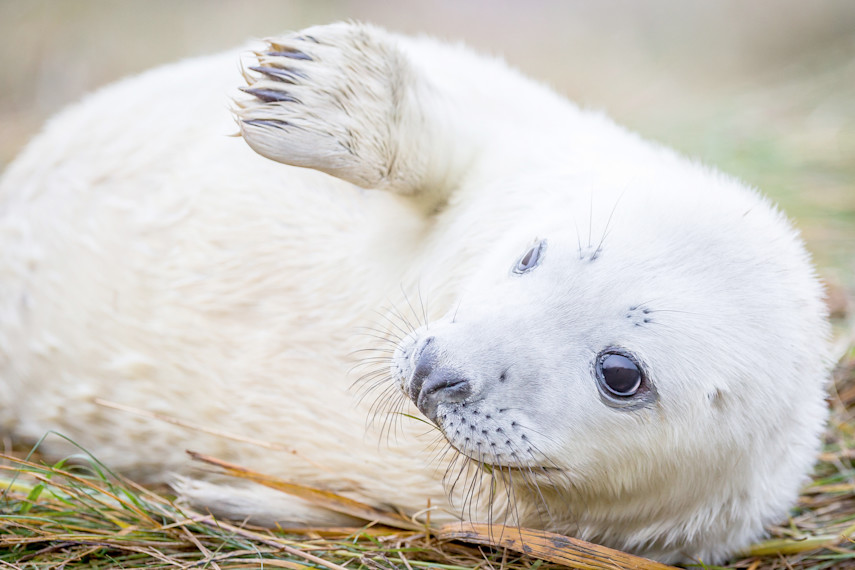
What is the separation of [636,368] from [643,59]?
703 centimetres

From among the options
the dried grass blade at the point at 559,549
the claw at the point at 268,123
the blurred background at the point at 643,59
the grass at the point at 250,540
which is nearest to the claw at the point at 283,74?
the claw at the point at 268,123

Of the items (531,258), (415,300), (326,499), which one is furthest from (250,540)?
(531,258)

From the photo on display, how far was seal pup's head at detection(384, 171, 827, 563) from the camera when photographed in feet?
5.37

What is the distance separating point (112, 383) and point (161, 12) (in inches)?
206

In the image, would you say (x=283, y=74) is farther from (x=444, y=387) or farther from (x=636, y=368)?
(x=636, y=368)

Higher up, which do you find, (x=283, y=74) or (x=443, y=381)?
(x=283, y=74)

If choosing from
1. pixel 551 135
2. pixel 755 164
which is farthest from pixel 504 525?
pixel 755 164

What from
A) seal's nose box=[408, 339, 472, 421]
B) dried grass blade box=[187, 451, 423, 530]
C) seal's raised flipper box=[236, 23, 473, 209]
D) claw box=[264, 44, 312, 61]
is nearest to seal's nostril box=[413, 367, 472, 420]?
seal's nose box=[408, 339, 472, 421]

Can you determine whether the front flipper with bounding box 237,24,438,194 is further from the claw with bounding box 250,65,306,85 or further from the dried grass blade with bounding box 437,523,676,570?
the dried grass blade with bounding box 437,523,676,570

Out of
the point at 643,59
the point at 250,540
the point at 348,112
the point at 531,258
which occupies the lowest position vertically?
the point at 250,540

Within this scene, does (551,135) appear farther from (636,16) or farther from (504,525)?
(636,16)

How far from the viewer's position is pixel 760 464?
1885mm

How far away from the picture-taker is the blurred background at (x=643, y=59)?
473 cm

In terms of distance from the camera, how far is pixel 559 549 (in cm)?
185
